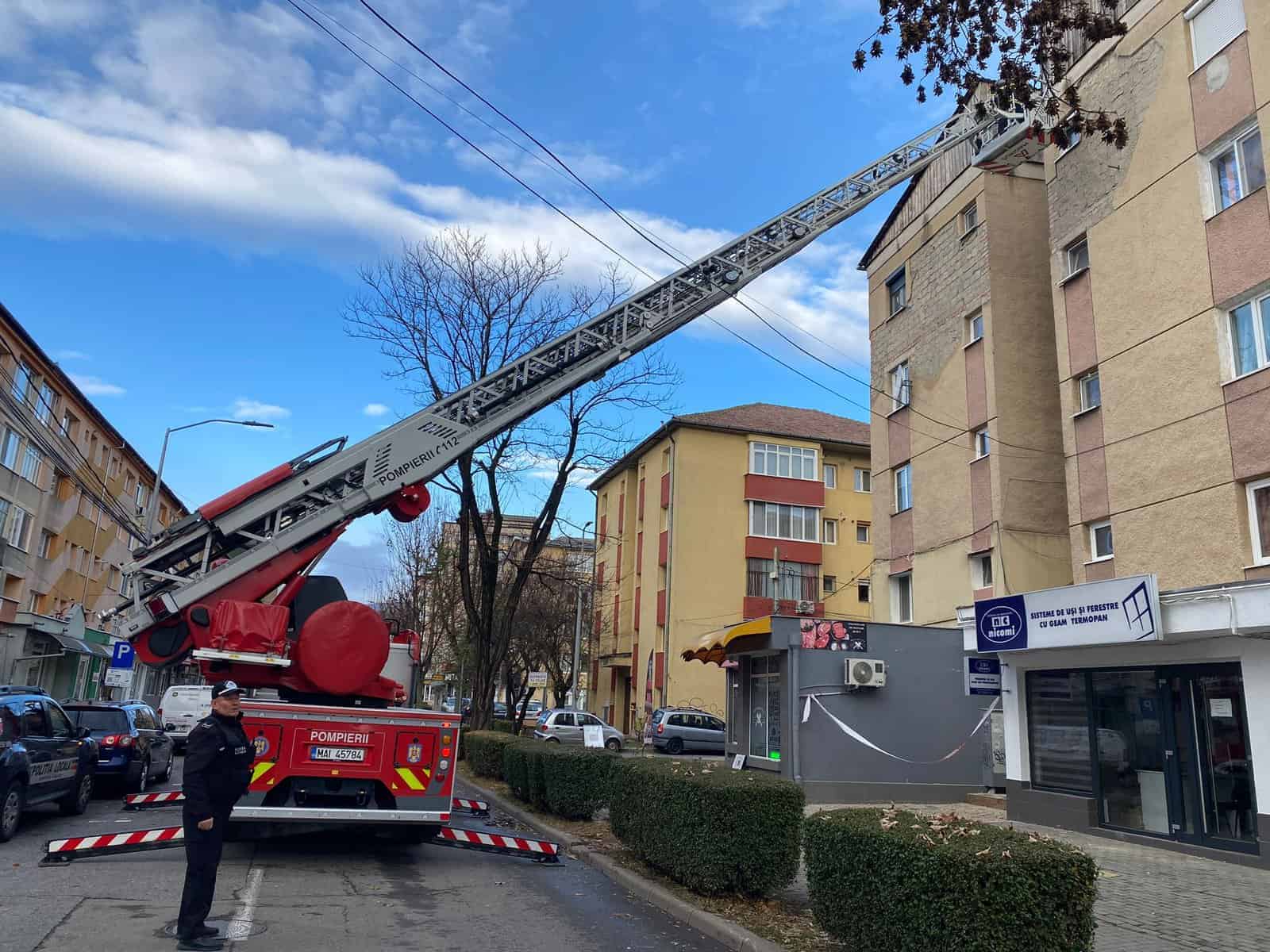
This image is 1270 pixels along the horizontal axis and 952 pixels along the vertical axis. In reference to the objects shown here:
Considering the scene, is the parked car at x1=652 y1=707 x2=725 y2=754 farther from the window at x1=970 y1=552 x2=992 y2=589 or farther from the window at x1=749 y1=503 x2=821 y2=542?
the window at x1=970 y1=552 x2=992 y2=589

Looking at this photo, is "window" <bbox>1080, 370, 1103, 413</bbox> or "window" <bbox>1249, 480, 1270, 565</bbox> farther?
"window" <bbox>1080, 370, 1103, 413</bbox>

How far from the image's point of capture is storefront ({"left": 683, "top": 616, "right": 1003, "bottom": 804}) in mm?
17938

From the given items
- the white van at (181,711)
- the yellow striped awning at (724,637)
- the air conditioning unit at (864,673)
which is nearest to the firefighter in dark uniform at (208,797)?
the yellow striped awning at (724,637)

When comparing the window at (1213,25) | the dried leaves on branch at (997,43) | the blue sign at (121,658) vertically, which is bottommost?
the blue sign at (121,658)

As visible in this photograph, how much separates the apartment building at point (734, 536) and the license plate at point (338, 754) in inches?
1212

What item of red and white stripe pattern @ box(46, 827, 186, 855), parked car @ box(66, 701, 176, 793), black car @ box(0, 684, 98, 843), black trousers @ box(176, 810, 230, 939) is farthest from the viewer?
parked car @ box(66, 701, 176, 793)

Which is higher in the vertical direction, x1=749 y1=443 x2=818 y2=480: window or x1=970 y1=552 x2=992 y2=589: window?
x1=749 y1=443 x2=818 y2=480: window

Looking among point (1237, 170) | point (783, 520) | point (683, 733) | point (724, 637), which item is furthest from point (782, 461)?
point (1237, 170)

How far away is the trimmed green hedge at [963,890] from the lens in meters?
5.15

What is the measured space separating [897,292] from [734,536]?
1856 cm

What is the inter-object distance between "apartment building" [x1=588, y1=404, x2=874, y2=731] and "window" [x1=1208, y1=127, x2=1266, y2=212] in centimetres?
2671

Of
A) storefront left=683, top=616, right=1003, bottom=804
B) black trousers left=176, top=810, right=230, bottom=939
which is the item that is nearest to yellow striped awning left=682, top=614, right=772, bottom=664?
storefront left=683, top=616, right=1003, bottom=804

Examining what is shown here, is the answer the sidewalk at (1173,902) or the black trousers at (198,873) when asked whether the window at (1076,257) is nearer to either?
the sidewalk at (1173,902)

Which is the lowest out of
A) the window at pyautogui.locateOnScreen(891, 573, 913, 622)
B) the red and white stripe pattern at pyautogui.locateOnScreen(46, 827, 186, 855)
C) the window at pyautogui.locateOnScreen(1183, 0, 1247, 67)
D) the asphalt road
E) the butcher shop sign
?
the asphalt road
